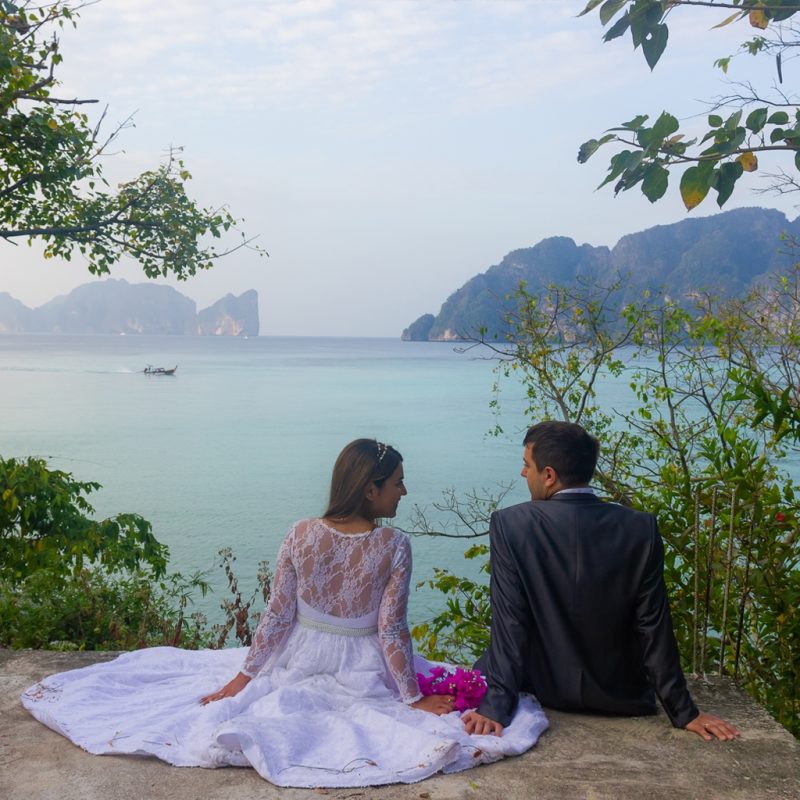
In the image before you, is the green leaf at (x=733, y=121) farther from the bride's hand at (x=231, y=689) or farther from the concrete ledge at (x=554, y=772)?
the bride's hand at (x=231, y=689)

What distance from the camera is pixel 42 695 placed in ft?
10.9

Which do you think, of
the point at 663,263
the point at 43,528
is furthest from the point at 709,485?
the point at 663,263

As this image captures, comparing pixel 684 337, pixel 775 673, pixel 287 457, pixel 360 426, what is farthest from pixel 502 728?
pixel 360 426

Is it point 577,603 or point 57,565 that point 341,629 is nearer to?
point 577,603

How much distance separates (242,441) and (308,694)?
3658 centimetres

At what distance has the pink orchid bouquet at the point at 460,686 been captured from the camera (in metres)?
3.22

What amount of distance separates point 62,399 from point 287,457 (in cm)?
2708

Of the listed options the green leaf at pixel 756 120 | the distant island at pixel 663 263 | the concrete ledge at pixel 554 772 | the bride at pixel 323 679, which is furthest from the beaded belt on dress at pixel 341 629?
the distant island at pixel 663 263

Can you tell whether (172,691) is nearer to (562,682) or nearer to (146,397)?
(562,682)

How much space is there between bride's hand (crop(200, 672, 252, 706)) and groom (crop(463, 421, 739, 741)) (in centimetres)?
88

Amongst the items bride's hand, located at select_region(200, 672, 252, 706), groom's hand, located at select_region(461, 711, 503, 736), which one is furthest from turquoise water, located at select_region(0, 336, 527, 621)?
groom's hand, located at select_region(461, 711, 503, 736)

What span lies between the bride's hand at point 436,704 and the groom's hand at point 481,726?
0.47 feet

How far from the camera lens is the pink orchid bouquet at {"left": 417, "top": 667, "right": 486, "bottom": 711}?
3217 millimetres

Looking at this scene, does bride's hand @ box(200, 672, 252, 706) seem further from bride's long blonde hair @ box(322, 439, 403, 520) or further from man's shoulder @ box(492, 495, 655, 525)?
man's shoulder @ box(492, 495, 655, 525)
